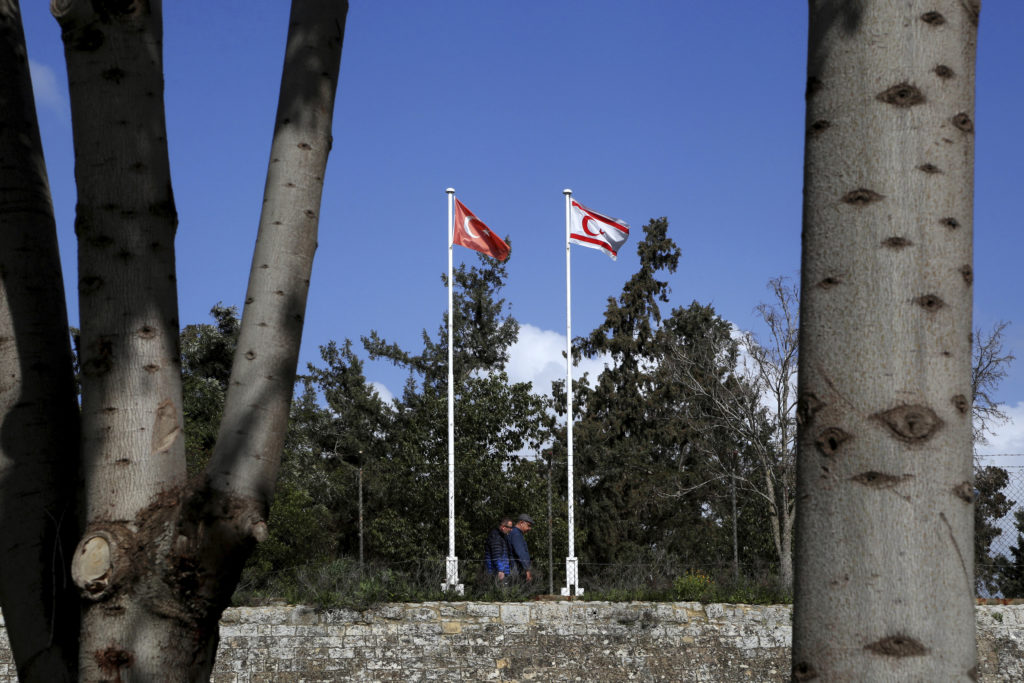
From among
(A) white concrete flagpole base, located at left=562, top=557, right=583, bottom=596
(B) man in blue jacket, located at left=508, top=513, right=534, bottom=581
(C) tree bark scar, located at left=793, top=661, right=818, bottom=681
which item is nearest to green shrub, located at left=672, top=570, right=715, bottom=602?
(B) man in blue jacket, located at left=508, top=513, right=534, bottom=581

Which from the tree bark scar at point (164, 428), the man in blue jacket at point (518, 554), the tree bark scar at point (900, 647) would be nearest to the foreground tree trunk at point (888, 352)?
the tree bark scar at point (900, 647)

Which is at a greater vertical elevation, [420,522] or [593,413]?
[593,413]

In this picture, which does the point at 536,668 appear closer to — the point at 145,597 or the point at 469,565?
the point at 145,597

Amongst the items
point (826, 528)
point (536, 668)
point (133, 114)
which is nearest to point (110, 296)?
point (133, 114)

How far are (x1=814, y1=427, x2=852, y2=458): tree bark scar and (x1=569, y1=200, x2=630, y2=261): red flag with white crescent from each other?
13.5 m

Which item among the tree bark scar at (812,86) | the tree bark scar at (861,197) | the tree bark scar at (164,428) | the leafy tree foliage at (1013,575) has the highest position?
the tree bark scar at (812,86)

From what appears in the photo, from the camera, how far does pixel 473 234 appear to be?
14703mm

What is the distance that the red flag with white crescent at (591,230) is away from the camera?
14555 mm

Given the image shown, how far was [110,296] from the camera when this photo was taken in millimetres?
1987

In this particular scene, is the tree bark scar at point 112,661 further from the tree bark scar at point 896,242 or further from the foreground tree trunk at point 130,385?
the tree bark scar at point 896,242

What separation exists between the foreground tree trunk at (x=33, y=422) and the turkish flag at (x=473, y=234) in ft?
40.2

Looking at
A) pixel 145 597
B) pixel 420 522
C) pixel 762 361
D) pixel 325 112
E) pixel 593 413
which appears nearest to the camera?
pixel 145 597

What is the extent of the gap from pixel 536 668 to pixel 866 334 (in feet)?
28.5

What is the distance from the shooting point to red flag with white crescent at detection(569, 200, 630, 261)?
47.8ft
